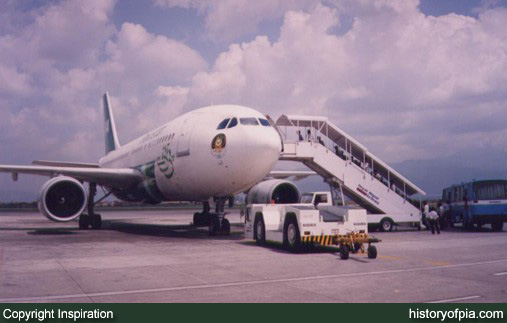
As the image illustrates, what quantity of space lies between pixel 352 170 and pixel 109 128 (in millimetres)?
21433

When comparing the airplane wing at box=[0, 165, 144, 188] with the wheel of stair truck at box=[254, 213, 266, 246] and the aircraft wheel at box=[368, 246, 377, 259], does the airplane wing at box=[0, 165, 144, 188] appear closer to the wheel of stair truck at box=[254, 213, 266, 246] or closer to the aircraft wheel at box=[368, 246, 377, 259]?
the wheel of stair truck at box=[254, 213, 266, 246]

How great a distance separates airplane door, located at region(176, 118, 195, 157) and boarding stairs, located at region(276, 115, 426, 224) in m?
4.74

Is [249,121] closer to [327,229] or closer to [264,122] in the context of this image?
[264,122]

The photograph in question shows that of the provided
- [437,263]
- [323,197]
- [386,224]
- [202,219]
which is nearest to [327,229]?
[437,263]

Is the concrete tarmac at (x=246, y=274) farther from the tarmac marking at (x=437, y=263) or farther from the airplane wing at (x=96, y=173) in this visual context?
the airplane wing at (x=96, y=173)

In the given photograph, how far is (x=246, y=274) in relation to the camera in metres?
9.41

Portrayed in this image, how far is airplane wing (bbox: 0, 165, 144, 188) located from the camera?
21.8 metres

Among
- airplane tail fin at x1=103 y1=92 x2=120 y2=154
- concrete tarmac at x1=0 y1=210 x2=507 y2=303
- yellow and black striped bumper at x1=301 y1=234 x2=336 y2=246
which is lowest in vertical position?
concrete tarmac at x1=0 y1=210 x2=507 y2=303

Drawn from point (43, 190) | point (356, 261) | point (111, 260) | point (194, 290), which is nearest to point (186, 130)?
point (43, 190)

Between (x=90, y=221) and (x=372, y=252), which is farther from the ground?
(x=90, y=221)

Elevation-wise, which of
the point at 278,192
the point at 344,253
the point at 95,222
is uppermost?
the point at 278,192

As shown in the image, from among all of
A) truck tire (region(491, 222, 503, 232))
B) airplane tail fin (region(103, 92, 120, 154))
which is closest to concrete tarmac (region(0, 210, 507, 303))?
truck tire (region(491, 222, 503, 232))

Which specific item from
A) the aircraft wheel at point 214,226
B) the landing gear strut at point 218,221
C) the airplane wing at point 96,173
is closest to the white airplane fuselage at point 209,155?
the landing gear strut at point 218,221
